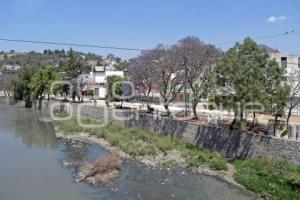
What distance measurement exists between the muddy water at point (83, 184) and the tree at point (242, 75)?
15.0 feet

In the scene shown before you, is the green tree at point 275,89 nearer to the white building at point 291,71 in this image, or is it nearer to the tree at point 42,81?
the white building at point 291,71

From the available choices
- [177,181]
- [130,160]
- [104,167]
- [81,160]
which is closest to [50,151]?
[81,160]

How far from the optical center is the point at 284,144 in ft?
75.5

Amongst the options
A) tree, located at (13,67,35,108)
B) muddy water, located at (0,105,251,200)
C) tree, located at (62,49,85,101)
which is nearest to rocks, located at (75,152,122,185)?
muddy water, located at (0,105,251,200)

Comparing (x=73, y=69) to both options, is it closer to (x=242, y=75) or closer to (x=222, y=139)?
(x=222, y=139)

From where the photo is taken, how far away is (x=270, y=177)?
71.4 ft

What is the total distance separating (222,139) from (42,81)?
169ft

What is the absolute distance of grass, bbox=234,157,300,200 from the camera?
20078 millimetres

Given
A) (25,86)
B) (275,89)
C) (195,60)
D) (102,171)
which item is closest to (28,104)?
(25,86)

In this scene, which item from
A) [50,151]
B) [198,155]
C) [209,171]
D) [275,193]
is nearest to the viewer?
[275,193]

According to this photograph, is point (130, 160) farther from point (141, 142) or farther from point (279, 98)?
point (279, 98)

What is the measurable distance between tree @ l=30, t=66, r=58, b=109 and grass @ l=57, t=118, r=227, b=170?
31.9 metres

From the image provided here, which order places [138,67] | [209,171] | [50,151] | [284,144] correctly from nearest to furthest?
[284,144], [209,171], [50,151], [138,67]

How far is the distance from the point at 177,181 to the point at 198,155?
13.3 ft
